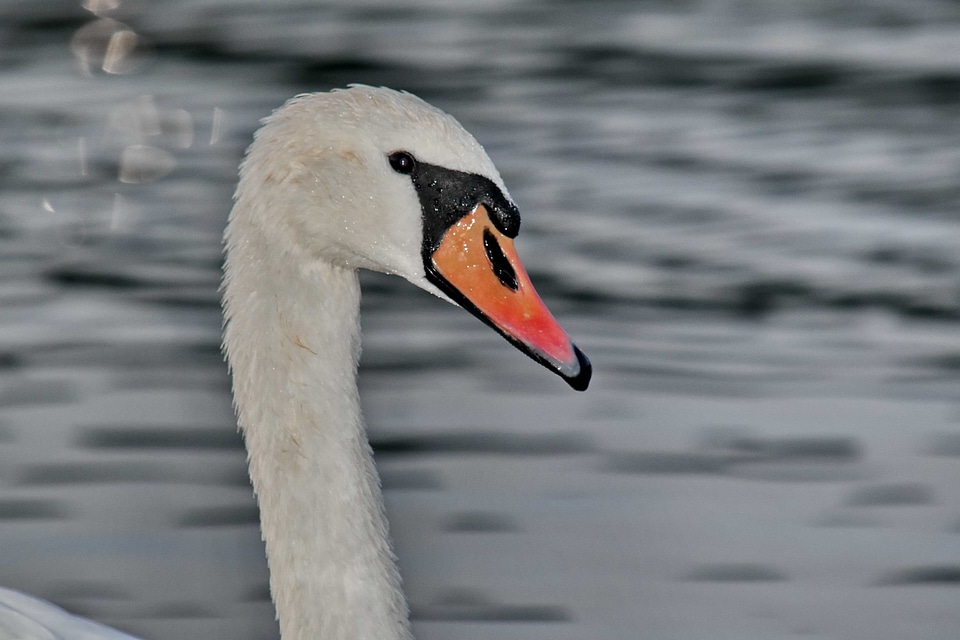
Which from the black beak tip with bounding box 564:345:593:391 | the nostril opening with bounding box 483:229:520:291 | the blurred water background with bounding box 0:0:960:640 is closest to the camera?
the black beak tip with bounding box 564:345:593:391

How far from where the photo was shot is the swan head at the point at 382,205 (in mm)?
3609

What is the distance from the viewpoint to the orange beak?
3.62 m

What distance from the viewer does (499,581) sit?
5.36m

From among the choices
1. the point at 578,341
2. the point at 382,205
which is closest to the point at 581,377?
the point at 382,205

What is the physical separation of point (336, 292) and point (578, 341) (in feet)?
12.2

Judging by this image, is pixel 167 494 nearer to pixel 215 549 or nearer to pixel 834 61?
pixel 215 549

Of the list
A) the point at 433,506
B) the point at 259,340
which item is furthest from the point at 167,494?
the point at 259,340

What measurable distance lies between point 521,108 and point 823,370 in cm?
458

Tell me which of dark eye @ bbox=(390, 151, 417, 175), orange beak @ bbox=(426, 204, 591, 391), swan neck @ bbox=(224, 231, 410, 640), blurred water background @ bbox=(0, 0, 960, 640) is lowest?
blurred water background @ bbox=(0, 0, 960, 640)

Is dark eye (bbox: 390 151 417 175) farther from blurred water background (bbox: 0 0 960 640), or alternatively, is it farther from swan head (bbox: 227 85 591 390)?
blurred water background (bbox: 0 0 960 640)

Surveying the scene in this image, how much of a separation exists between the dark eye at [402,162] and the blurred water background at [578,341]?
1.90m

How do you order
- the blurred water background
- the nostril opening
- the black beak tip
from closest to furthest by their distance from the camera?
the black beak tip, the nostril opening, the blurred water background

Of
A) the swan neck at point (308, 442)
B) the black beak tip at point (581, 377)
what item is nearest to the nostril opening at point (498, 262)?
the black beak tip at point (581, 377)

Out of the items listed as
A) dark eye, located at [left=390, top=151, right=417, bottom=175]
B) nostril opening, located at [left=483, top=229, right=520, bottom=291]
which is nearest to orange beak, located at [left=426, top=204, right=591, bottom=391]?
nostril opening, located at [left=483, top=229, right=520, bottom=291]
